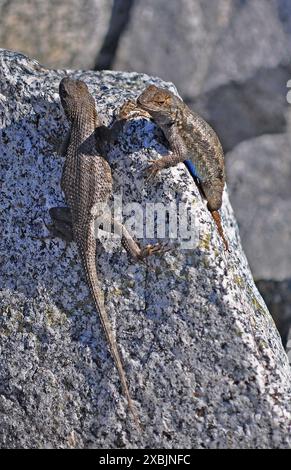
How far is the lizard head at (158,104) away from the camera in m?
5.72

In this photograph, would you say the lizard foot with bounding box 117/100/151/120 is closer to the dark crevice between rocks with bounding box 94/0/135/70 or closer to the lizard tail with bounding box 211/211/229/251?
the lizard tail with bounding box 211/211/229/251

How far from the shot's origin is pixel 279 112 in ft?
26.3

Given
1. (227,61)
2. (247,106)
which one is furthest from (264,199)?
(227,61)

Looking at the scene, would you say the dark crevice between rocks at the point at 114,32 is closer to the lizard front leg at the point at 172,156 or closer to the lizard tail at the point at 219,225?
the lizard front leg at the point at 172,156

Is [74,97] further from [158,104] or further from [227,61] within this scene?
[227,61]

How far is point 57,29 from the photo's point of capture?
8.09 meters

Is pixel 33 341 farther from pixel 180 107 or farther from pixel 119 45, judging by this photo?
pixel 119 45

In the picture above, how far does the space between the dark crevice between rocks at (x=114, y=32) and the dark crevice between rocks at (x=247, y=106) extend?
0.84 m

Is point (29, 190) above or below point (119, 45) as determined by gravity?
below

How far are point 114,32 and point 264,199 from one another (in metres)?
2.17

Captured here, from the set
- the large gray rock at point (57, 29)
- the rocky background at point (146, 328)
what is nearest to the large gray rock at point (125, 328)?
the rocky background at point (146, 328)

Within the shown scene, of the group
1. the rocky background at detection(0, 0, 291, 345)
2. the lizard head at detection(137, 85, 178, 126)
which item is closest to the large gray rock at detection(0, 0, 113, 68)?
the rocky background at detection(0, 0, 291, 345)

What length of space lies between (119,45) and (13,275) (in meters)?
3.07

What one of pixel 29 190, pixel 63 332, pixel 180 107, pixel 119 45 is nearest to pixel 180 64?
pixel 119 45
